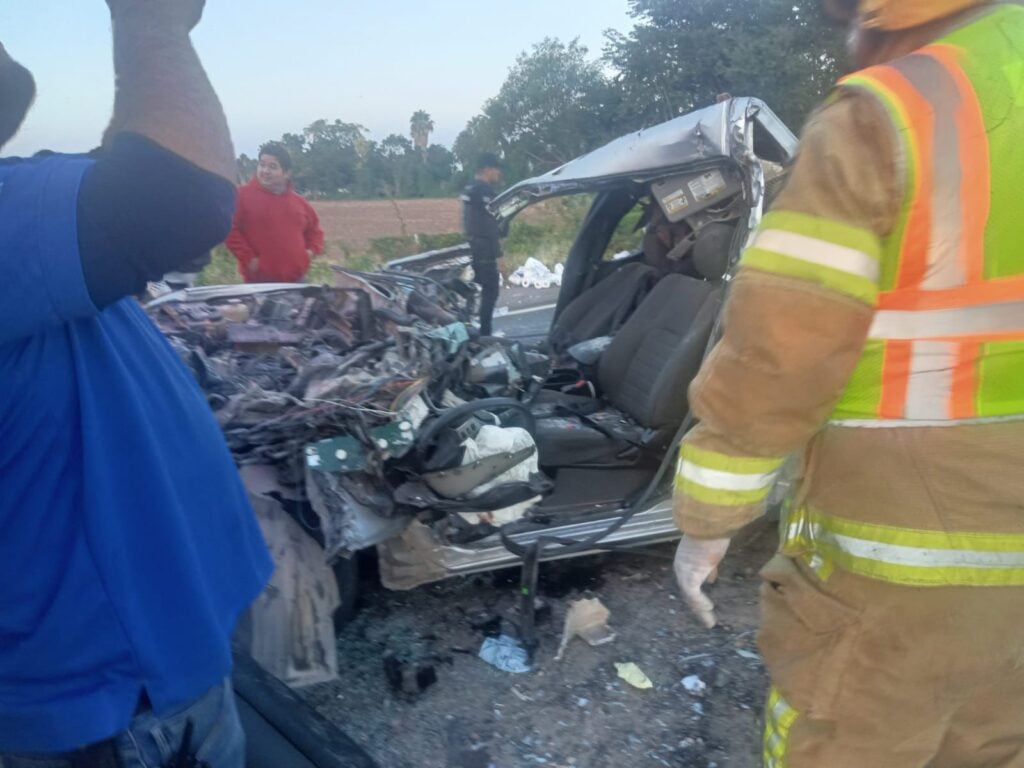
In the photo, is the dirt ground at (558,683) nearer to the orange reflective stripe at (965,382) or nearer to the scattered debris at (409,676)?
the scattered debris at (409,676)

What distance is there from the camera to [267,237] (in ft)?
19.9

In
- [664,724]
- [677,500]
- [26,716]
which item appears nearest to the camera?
[26,716]

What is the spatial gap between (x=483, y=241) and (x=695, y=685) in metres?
4.64

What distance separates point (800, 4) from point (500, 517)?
20339 mm

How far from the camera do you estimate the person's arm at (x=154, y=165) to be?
998 mm

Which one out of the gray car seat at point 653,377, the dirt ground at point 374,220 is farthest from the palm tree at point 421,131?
the gray car seat at point 653,377

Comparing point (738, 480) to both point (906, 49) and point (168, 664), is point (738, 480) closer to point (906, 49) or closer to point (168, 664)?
point (906, 49)

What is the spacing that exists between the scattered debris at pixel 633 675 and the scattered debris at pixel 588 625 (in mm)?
147

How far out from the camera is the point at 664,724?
Result: 2.77 m

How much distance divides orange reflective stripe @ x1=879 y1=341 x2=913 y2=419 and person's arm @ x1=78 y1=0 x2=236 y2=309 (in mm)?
990

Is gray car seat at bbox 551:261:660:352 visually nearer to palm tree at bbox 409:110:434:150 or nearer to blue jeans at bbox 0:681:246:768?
blue jeans at bbox 0:681:246:768

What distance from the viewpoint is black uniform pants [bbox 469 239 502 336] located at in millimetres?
6535

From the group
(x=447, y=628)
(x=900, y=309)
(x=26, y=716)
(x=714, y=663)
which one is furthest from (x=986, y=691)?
(x=447, y=628)

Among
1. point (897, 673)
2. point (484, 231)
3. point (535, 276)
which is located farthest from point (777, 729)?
point (535, 276)
